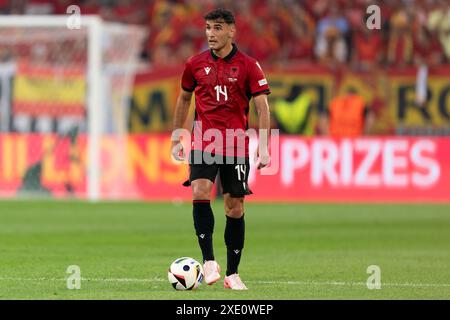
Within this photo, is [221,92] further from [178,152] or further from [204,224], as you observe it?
[204,224]

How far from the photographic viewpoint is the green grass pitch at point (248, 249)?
10.4m

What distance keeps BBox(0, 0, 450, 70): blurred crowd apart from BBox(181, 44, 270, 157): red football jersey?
14325 millimetres

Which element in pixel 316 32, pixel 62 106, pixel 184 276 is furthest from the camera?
pixel 316 32

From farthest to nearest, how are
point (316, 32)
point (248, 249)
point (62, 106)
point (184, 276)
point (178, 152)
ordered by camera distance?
point (316, 32)
point (62, 106)
point (248, 249)
point (178, 152)
point (184, 276)

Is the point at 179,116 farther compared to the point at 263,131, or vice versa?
the point at 179,116

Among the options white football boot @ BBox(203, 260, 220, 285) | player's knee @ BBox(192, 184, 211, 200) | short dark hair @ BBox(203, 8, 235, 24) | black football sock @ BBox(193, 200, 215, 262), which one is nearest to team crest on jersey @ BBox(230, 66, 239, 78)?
short dark hair @ BBox(203, 8, 235, 24)

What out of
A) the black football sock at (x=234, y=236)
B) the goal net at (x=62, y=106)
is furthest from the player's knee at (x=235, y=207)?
the goal net at (x=62, y=106)

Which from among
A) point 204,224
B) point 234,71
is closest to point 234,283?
point 204,224

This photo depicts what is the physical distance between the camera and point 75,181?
2388 cm

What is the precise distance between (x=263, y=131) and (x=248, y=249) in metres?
4.41

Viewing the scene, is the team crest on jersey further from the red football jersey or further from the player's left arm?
the player's left arm

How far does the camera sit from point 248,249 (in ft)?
48.3

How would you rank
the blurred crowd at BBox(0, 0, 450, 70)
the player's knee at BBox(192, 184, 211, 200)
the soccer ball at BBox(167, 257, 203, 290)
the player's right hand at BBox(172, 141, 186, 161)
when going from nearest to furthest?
the soccer ball at BBox(167, 257, 203, 290) < the player's knee at BBox(192, 184, 211, 200) < the player's right hand at BBox(172, 141, 186, 161) < the blurred crowd at BBox(0, 0, 450, 70)

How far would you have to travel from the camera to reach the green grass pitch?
10352 mm
